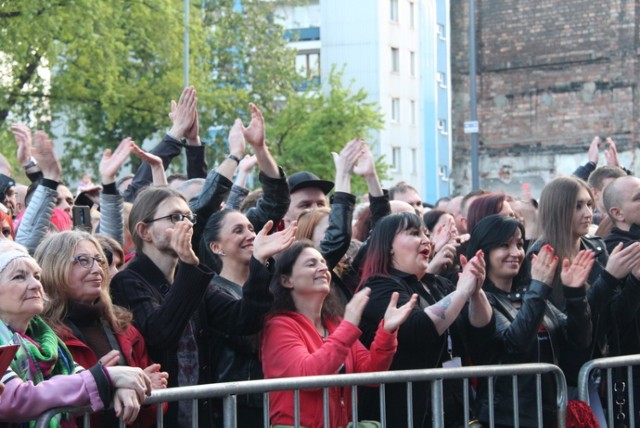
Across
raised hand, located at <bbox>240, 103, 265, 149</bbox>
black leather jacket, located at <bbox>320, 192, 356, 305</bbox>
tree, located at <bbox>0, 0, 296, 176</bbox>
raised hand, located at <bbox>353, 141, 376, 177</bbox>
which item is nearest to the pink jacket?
black leather jacket, located at <bbox>320, 192, 356, 305</bbox>

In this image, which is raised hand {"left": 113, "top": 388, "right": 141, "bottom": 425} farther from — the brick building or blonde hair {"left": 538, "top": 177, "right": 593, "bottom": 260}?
the brick building

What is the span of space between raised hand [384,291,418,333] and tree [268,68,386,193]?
37280mm

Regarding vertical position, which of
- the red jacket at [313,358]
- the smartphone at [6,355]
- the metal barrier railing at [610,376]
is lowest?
the metal barrier railing at [610,376]

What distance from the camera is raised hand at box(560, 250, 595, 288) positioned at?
25.0 feet

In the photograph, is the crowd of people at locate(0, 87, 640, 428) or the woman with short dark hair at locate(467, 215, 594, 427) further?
the woman with short dark hair at locate(467, 215, 594, 427)

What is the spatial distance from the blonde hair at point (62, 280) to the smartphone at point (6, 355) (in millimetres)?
866

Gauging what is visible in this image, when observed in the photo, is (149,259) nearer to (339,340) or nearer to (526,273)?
(339,340)

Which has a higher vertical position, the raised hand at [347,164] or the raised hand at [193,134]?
the raised hand at [193,134]

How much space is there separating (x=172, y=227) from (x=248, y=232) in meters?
0.60

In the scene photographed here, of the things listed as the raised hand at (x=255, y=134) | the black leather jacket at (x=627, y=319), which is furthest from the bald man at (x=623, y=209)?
the raised hand at (x=255, y=134)

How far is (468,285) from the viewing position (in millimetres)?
7137

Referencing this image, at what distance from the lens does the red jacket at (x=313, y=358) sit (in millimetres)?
6539

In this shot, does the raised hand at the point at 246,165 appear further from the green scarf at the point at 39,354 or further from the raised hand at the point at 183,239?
the green scarf at the point at 39,354

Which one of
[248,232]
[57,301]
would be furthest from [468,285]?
[57,301]
